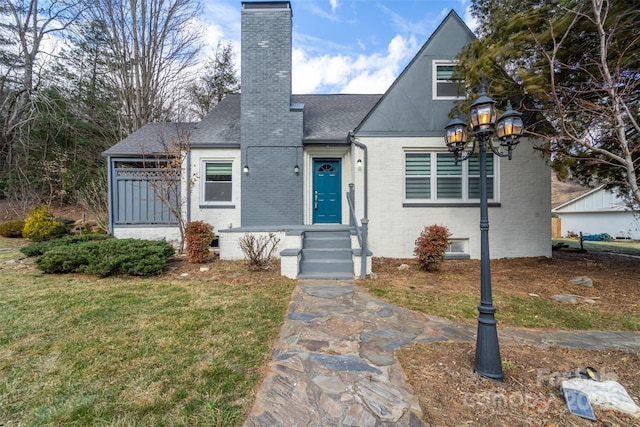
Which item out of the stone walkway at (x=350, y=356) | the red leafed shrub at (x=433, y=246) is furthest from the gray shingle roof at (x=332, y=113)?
the stone walkway at (x=350, y=356)

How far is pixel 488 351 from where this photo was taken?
2.60 metres

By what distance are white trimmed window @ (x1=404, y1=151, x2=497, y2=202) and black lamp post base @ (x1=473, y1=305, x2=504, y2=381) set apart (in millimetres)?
5810

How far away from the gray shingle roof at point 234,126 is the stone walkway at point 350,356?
20.4ft

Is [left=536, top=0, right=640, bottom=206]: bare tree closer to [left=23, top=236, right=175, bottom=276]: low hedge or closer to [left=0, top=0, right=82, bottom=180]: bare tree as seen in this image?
[left=23, top=236, right=175, bottom=276]: low hedge

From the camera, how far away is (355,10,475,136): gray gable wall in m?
8.09

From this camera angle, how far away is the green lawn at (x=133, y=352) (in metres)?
2.12

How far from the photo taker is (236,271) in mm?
6621

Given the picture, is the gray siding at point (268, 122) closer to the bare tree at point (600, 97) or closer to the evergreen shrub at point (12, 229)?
the bare tree at point (600, 97)

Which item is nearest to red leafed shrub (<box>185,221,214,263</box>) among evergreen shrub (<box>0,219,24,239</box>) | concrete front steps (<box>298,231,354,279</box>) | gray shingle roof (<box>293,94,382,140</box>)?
concrete front steps (<box>298,231,354,279</box>)

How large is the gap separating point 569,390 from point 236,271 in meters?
5.95

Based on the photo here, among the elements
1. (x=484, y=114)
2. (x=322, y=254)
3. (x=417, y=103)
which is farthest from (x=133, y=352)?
(x=417, y=103)

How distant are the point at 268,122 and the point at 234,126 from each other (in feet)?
5.38

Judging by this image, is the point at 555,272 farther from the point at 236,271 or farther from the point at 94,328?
the point at 94,328

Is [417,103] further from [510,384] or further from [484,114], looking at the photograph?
[510,384]
